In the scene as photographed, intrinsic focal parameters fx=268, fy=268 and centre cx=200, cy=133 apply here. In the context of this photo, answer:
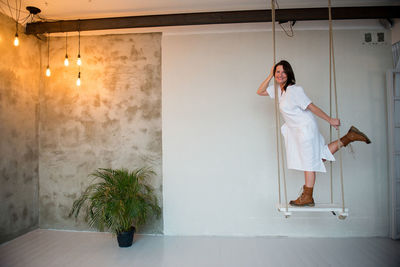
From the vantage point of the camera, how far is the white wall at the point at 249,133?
3.91 meters

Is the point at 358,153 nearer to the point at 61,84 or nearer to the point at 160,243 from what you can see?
the point at 160,243

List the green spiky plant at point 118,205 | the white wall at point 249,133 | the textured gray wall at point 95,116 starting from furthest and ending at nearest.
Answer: the textured gray wall at point 95,116 < the white wall at point 249,133 < the green spiky plant at point 118,205

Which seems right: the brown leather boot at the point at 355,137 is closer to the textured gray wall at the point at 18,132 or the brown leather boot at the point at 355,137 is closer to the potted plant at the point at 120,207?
the potted plant at the point at 120,207

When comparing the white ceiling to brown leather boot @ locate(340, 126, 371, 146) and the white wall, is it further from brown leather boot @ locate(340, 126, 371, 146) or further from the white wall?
brown leather boot @ locate(340, 126, 371, 146)

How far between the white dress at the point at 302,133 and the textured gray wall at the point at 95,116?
1966 millimetres

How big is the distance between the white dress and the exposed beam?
1197 millimetres

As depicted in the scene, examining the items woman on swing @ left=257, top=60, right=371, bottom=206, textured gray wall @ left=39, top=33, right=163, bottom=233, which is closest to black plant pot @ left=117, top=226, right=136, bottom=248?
textured gray wall @ left=39, top=33, right=163, bottom=233

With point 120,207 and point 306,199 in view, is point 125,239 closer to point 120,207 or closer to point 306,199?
point 120,207

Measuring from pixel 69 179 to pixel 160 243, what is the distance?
181cm

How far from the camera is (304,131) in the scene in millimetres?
2990

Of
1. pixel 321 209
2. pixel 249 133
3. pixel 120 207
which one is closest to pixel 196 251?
pixel 120 207

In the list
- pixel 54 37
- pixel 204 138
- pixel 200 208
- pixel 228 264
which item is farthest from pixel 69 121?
pixel 228 264

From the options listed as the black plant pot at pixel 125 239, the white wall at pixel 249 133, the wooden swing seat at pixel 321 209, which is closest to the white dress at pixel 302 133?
the wooden swing seat at pixel 321 209

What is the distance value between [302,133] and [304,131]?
3 cm
